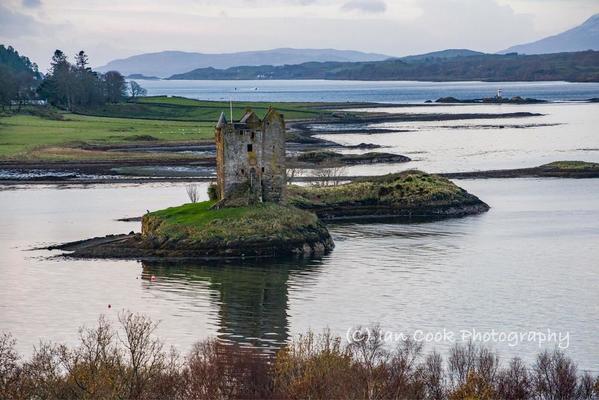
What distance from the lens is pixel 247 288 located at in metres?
58.2

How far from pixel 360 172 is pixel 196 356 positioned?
246 feet

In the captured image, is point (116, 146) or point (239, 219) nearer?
point (239, 219)

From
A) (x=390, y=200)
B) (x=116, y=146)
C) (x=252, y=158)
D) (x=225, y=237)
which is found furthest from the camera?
(x=116, y=146)

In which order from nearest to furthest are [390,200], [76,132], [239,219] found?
[239,219] < [390,200] < [76,132]

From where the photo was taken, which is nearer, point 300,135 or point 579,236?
point 579,236

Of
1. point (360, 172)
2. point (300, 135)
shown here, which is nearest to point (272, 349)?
point (360, 172)

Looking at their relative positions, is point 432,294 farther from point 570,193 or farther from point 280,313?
point 570,193

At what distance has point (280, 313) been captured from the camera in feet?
170

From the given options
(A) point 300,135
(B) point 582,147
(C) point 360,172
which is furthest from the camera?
(A) point 300,135
